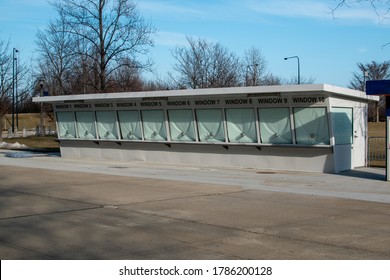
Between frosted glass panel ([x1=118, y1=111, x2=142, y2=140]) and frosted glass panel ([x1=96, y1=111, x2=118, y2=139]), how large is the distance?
1.25ft

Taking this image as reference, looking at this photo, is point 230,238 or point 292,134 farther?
point 292,134

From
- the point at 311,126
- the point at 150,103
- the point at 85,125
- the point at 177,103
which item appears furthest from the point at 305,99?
the point at 85,125

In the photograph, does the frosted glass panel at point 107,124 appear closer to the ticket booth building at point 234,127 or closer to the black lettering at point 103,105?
the ticket booth building at point 234,127

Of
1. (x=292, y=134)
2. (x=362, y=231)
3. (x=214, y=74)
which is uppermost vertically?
(x=214, y=74)

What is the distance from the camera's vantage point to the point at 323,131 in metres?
17.8

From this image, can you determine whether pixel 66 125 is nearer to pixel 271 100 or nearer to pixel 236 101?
pixel 236 101

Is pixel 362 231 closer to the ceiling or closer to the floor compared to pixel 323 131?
closer to the floor

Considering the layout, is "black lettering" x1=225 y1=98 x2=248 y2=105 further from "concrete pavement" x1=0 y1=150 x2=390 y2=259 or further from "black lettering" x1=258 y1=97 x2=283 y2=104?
"concrete pavement" x1=0 y1=150 x2=390 y2=259

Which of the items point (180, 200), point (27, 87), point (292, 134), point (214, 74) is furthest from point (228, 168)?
point (27, 87)

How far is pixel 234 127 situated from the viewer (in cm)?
2016

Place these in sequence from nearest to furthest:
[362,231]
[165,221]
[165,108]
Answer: [362,231]
[165,221]
[165,108]

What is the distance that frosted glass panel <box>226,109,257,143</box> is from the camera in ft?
64.6

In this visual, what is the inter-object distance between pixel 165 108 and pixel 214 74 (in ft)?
64.3

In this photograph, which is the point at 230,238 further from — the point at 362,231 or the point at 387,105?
the point at 387,105
